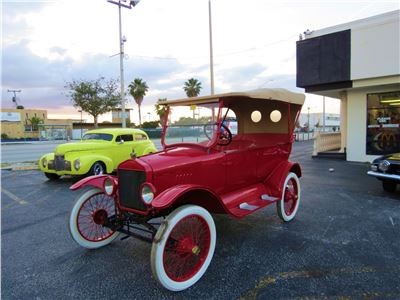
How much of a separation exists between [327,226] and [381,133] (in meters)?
8.58

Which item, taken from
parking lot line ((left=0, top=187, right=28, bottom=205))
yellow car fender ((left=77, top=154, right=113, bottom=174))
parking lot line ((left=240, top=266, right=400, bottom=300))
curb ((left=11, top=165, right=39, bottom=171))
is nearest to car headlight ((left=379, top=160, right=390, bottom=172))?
parking lot line ((left=240, top=266, right=400, bottom=300))

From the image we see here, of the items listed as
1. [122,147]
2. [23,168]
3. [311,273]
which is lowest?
[311,273]

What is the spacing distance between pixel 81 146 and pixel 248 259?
7045 millimetres

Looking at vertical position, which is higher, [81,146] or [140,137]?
[140,137]

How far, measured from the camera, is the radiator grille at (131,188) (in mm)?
3366

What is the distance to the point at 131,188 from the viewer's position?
347 cm

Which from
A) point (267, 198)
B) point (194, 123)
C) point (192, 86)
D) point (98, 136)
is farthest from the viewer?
point (192, 86)

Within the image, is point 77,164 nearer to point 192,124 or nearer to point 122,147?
point 122,147

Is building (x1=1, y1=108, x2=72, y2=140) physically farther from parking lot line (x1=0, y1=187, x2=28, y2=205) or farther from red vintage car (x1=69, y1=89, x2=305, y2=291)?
red vintage car (x1=69, y1=89, x2=305, y2=291)

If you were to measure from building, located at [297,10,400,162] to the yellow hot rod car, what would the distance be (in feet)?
23.8

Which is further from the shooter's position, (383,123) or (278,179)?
(383,123)

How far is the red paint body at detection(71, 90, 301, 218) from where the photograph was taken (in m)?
3.36

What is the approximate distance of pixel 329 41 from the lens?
11.3m

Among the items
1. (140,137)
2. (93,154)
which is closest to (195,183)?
(93,154)
